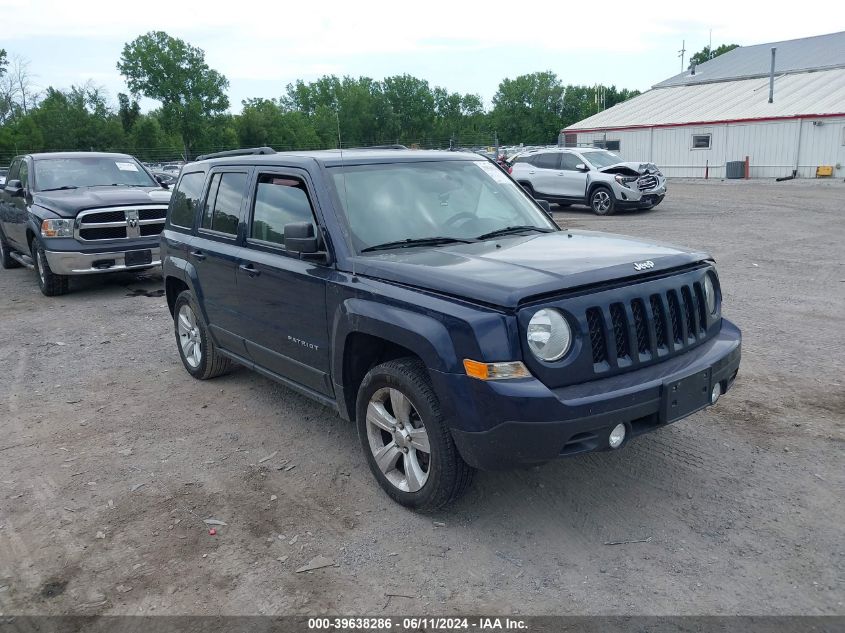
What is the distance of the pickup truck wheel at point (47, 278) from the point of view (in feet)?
33.7

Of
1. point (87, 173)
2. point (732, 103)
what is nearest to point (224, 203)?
point (87, 173)

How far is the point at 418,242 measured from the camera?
4.34 meters

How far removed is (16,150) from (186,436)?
50.2 meters

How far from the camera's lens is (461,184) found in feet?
16.1

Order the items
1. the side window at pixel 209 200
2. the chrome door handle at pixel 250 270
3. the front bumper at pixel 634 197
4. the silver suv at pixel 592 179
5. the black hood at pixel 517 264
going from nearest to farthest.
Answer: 1. the black hood at pixel 517 264
2. the chrome door handle at pixel 250 270
3. the side window at pixel 209 200
4. the front bumper at pixel 634 197
5. the silver suv at pixel 592 179

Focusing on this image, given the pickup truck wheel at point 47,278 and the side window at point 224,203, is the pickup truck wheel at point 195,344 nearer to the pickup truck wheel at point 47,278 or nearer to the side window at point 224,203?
the side window at point 224,203

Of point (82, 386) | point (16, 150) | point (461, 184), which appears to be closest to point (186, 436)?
point (82, 386)

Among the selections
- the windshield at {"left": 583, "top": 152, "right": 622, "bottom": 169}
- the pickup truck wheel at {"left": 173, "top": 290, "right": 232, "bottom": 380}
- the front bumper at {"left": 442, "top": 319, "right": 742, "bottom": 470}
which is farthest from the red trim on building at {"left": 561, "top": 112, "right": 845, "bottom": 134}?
the front bumper at {"left": 442, "top": 319, "right": 742, "bottom": 470}

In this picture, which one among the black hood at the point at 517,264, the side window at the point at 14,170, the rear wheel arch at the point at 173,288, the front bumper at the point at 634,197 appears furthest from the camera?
the front bumper at the point at 634,197

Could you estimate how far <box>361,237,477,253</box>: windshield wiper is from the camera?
4.24m

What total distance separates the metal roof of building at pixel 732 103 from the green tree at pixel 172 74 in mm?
50776

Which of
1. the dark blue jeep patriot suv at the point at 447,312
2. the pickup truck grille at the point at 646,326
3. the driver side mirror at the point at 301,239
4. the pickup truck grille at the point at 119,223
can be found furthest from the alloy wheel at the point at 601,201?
the driver side mirror at the point at 301,239

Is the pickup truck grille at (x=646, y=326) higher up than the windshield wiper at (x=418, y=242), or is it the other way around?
the windshield wiper at (x=418, y=242)

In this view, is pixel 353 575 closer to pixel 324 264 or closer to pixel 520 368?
pixel 520 368
